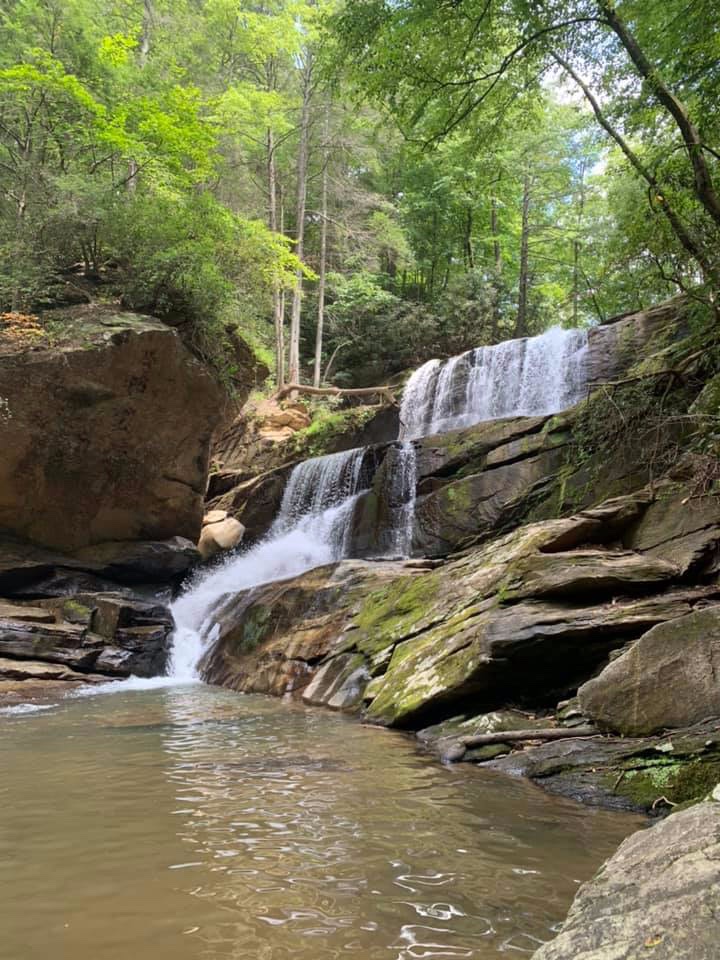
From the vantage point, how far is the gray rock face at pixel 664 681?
15.5ft

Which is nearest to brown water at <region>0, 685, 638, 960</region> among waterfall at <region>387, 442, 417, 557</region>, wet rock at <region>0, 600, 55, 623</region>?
wet rock at <region>0, 600, 55, 623</region>

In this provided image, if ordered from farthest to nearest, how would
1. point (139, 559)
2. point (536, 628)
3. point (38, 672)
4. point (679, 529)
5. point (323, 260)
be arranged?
1. point (323, 260)
2. point (139, 559)
3. point (38, 672)
4. point (679, 529)
5. point (536, 628)

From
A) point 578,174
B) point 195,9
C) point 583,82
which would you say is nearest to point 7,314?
point 583,82

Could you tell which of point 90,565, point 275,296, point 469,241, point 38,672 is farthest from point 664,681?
point 469,241

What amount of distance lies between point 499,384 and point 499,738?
472 inches

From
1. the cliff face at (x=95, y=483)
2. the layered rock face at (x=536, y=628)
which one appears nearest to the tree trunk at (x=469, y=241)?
the cliff face at (x=95, y=483)

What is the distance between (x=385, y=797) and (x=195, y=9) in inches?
1038

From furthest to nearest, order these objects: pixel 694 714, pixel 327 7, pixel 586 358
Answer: pixel 327 7 < pixel 586 358 < pixel 694 714

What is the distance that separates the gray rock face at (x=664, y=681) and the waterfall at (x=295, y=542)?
9.76 m

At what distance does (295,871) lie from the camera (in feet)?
10.2

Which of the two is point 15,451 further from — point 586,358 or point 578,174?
point 578,174

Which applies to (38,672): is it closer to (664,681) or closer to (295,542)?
(295,542)

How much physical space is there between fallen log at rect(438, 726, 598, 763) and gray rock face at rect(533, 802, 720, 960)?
3149mm

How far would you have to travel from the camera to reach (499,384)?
16359 mm
